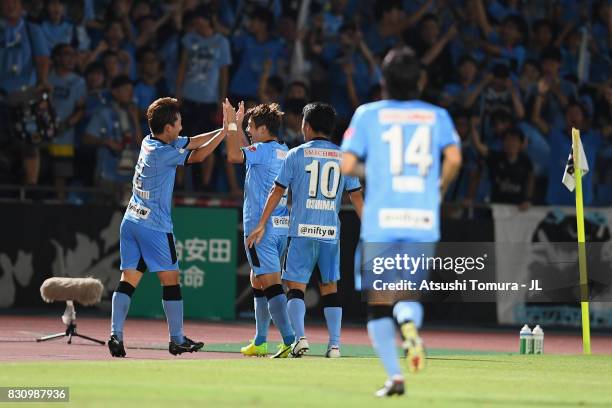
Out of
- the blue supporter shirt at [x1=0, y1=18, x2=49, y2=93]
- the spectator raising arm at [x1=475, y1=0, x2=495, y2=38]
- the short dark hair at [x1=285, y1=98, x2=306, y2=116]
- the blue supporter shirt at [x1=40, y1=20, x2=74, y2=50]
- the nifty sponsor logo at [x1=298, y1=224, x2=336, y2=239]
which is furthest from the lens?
the spectator raising arm at [x1=475, y1=0, x2=495, y2=38]

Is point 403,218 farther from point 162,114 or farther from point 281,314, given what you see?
point 281,314

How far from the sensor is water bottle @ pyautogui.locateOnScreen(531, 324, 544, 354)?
16.7 meters

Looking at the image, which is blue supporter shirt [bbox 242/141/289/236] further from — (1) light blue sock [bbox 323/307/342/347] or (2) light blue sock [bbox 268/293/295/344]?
(1) light blue sock [bbox 323/307/342/347]

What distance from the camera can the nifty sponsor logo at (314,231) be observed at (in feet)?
48.1

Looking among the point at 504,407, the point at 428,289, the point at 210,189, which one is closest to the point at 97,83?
the point at 210,189

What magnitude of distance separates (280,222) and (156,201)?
153 centimetres

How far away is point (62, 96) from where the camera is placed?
2112 cm

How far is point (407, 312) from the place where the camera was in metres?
9.87

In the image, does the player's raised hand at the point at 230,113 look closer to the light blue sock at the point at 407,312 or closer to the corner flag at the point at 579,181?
the corner flag at the point at 579,181

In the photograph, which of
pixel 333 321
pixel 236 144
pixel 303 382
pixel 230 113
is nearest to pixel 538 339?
pixel 333 321

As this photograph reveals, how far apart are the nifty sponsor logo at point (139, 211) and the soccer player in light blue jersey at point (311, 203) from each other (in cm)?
106

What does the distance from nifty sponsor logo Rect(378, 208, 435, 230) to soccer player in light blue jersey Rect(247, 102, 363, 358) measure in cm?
445

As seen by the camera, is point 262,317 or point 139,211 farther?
point 262,317

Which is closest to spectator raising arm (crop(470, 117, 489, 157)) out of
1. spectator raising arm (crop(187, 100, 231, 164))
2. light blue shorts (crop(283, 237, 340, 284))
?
light blue shorts (crop(283, 237, 340, 284))
